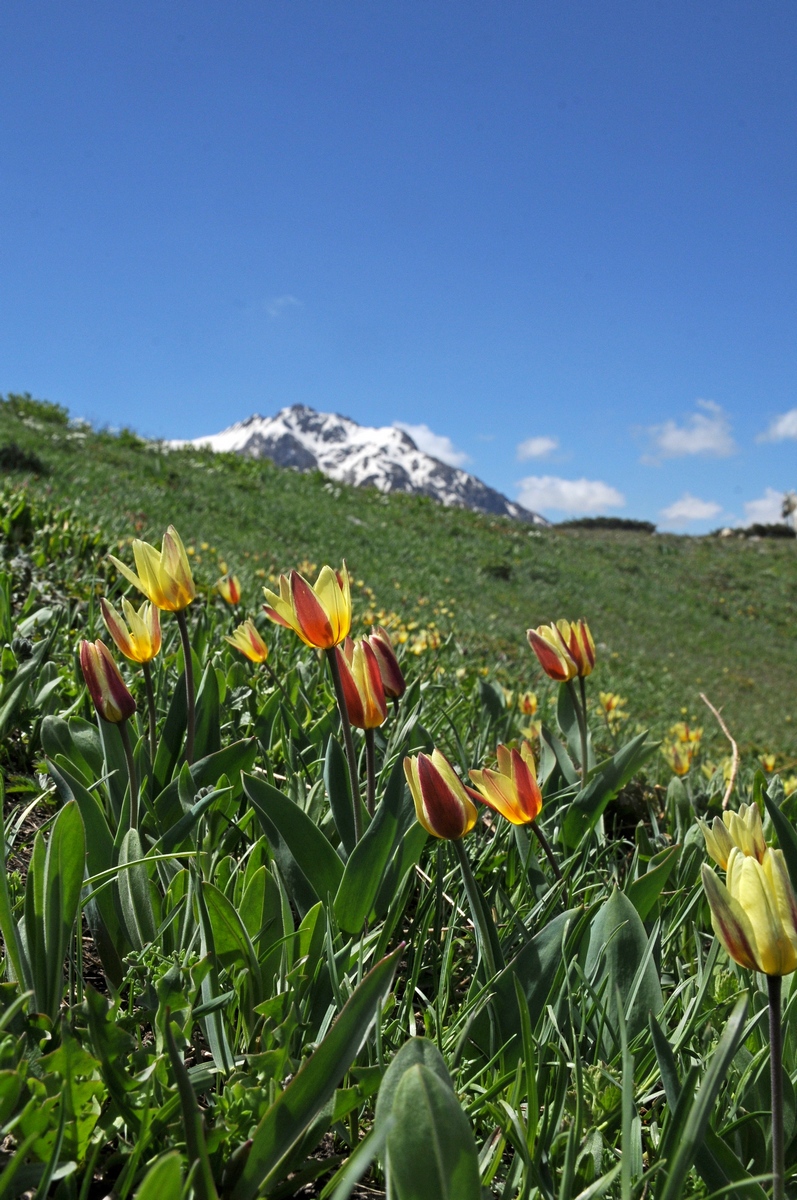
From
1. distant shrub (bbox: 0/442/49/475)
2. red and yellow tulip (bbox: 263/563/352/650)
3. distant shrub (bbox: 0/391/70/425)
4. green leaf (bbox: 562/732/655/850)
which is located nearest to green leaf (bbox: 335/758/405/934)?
red and yellow tulip (bbox: 263/563/352/650)

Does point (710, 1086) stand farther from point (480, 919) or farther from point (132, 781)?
point (132, 781)

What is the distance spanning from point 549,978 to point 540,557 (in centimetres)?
1540

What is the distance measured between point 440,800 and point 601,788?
2.54ft

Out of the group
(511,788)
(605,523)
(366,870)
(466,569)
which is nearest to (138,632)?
(366,870)

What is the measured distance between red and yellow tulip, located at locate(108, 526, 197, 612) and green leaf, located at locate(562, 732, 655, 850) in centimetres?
92

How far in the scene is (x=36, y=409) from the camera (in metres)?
13.1

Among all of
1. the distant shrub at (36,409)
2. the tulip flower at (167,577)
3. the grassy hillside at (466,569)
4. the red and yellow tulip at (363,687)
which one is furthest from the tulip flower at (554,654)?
the distant shrub at (36,409)

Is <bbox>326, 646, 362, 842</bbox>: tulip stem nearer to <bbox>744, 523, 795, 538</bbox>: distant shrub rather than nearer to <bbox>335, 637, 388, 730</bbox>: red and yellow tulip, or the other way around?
<bbox>335, 637, 388, 730</bbox>: red and yellow tulip

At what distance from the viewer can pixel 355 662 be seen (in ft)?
4.35

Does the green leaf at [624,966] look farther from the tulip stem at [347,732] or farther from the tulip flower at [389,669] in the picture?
the tulip flower at [389,669]

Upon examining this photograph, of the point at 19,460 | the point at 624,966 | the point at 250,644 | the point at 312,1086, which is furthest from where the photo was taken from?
the point at 19,460

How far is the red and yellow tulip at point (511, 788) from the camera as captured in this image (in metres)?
1.20

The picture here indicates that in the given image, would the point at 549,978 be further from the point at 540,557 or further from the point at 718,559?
the point at 718,559

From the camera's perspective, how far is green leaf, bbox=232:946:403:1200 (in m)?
0.78
